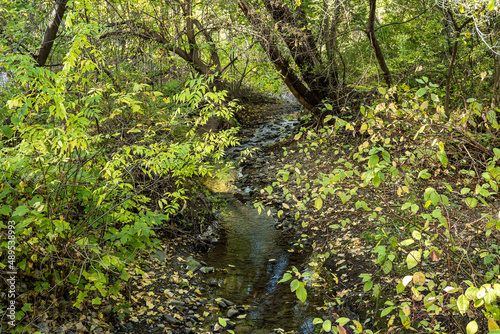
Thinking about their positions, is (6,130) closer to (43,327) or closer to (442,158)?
(43,327)

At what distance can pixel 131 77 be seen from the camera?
264 inches

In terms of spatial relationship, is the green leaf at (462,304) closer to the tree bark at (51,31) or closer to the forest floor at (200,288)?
the forest floor at (200,288)

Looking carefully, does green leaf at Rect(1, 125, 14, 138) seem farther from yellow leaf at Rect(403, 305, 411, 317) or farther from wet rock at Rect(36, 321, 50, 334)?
yellow leaf at Rect(403, 305, 411, 317)

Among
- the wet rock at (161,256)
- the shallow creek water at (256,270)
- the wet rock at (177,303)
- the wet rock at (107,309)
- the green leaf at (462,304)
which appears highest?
the green leaf at (462,304)

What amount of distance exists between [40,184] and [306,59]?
8062 millimetres

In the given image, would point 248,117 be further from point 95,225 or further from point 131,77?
point 95,225

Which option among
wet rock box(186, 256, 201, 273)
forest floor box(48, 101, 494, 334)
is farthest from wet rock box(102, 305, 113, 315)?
wet rock box(186, 256, 201, 273)

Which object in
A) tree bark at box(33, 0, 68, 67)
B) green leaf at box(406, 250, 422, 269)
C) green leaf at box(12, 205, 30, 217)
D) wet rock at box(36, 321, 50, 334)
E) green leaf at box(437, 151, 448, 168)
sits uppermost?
tree bark at box(33, 0, 68, 67)

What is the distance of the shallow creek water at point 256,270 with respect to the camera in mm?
4520

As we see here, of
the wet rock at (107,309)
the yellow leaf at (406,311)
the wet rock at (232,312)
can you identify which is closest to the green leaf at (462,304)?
the yellow leaf at (406,311)

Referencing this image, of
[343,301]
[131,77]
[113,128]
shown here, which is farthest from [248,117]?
[343,301]

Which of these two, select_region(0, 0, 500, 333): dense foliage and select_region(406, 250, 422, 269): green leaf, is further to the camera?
select_region(0, 0, 500, 333): dense foliage

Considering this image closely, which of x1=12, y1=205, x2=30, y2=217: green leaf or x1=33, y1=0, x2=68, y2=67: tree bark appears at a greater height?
x1=33, y1=0, x2=68, y2=67: tree bark

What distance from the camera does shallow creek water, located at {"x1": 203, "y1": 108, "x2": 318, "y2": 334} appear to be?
14.8ft
